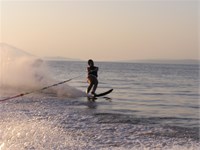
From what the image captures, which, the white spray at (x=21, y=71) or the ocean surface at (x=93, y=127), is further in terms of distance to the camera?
the white spray at (x=21, y=71)

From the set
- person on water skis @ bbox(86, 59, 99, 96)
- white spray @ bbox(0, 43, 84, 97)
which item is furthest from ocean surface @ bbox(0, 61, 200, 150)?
white spray @ bbox(0, 43, 84, 97)

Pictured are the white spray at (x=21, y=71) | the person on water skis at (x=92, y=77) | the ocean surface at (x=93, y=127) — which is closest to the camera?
the ocean surface at (x=93, y=127)

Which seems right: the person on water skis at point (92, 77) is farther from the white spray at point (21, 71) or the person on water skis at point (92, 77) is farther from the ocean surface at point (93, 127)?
the white spray at point (21, 71)

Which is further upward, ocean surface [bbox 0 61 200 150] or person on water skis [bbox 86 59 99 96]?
person on water skis [bbox 86 59 99 96]

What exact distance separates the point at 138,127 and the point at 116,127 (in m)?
0.71

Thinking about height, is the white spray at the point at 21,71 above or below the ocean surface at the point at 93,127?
above

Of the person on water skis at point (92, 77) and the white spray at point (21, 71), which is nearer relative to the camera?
the person on water skis at point (92, 77)

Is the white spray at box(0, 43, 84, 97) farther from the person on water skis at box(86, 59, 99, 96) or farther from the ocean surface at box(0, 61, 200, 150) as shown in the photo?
the ocean surface at box(0, 61, 200, 150)

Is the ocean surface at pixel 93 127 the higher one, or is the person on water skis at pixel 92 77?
the person on water skis at pixel 92 77

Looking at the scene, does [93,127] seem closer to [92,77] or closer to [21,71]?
[92,77]

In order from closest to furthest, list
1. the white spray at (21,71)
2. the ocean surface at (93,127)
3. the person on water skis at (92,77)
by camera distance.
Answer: the ocean surface at (93,127) < the person on water skis at (92,77) < the white spray at (21,71)

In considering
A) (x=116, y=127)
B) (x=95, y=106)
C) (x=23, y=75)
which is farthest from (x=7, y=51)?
(x=116, y=127)

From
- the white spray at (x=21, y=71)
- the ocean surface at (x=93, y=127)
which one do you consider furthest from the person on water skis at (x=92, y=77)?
the white spray at (x=21, y=71)

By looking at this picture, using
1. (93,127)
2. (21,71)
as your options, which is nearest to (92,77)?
(21,71)
